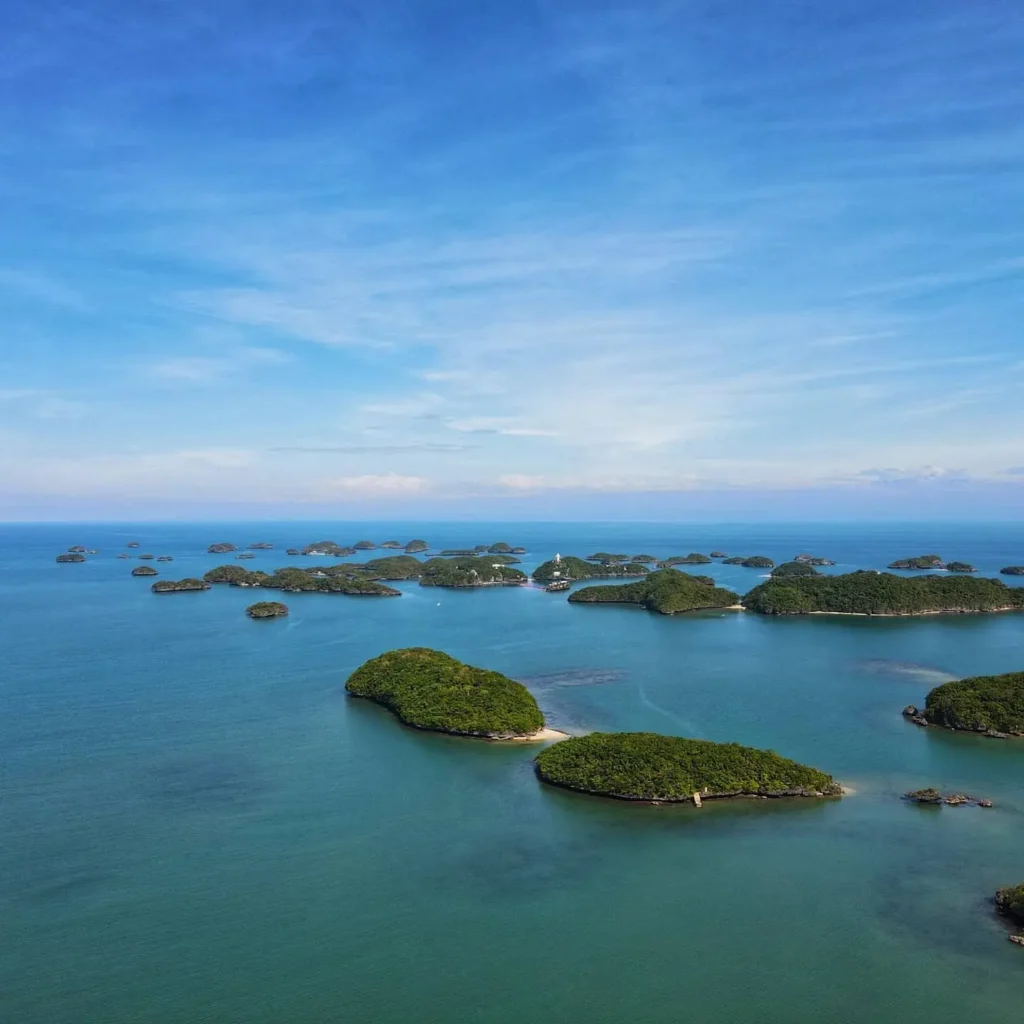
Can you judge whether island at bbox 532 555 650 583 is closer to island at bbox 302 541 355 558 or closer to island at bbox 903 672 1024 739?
island at bbox 302 541 355 558

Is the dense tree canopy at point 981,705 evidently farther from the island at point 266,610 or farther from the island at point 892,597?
the island at point 266,610

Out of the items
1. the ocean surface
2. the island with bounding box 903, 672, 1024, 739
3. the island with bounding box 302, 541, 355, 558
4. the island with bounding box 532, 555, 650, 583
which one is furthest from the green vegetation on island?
the island with bounding box 302, 541, 355, 558

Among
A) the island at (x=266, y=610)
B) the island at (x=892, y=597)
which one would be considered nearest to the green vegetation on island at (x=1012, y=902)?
the island at (x=892, y=597)

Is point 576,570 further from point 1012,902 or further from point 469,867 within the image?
point 1012,902

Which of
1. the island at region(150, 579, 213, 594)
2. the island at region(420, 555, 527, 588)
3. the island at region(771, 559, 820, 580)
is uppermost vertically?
the island at region(771, 559, 820, 580)

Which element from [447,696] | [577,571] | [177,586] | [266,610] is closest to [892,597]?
[577,571]

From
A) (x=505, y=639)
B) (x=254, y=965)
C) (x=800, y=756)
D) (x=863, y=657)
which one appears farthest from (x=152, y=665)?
(x=863, y=657)

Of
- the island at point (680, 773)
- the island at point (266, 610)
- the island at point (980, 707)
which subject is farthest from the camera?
the island at point (266, 610)
